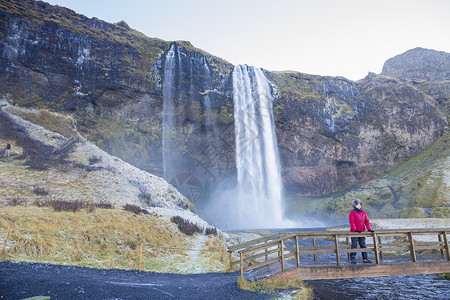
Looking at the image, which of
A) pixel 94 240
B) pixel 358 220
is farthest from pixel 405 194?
pixel 94 240

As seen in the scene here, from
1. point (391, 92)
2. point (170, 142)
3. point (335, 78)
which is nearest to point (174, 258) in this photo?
point (170, 142)

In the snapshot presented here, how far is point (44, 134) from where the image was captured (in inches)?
1161

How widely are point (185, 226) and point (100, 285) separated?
11530mm

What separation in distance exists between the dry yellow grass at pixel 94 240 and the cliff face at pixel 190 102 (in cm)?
2441

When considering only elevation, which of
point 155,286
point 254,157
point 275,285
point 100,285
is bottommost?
point 275,285

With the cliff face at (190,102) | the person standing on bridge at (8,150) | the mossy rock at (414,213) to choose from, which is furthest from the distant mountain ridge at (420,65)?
the person standing on bridge at (8,150)

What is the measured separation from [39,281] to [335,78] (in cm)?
6493

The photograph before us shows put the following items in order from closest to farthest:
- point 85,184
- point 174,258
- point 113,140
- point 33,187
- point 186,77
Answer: point 174,258 → point 33,187 → point 85,184 → point 113,140 → point 186,77

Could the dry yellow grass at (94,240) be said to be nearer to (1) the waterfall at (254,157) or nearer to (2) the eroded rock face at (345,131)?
(1) the waterfall at (254,157)

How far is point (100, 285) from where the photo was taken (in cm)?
804

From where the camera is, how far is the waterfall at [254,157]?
47.2 m

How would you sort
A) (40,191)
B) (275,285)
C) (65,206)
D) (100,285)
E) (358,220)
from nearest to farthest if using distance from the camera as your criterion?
1. (100,285)
2. (275,285)
3. (358,220)
4. (65,206)
5. (40,191)

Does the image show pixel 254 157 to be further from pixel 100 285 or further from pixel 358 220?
pixel 100 285

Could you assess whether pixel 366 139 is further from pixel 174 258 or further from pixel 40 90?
pixel 40 90
